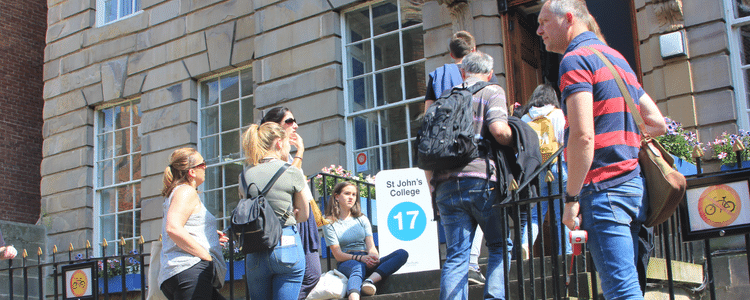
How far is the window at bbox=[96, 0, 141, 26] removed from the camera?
1473cm

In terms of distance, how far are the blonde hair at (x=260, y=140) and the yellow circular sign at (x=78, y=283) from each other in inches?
137

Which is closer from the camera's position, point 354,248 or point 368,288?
point 368,288

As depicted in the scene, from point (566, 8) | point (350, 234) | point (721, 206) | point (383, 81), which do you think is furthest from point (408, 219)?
point (383, 81)

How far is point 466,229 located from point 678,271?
206cm

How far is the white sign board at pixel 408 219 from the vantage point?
7094mm

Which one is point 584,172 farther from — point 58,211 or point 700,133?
point 58,211

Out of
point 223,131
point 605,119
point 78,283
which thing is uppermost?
point 223,131

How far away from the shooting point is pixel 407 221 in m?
7.24

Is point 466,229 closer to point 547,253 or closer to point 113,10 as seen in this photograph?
point 547,253

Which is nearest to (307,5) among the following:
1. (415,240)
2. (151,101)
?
(151,101)

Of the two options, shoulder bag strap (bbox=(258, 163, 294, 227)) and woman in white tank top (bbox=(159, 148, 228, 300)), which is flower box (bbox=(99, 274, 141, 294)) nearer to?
woman in white tank top (bbox=(159, 148, 228, 300))

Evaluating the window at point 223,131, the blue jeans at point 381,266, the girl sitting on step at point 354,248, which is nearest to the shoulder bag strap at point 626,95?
the girl sitting on step at point 354,248

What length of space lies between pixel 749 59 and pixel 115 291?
999 centimetres

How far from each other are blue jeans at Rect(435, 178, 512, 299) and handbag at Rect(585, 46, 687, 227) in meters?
1.14
